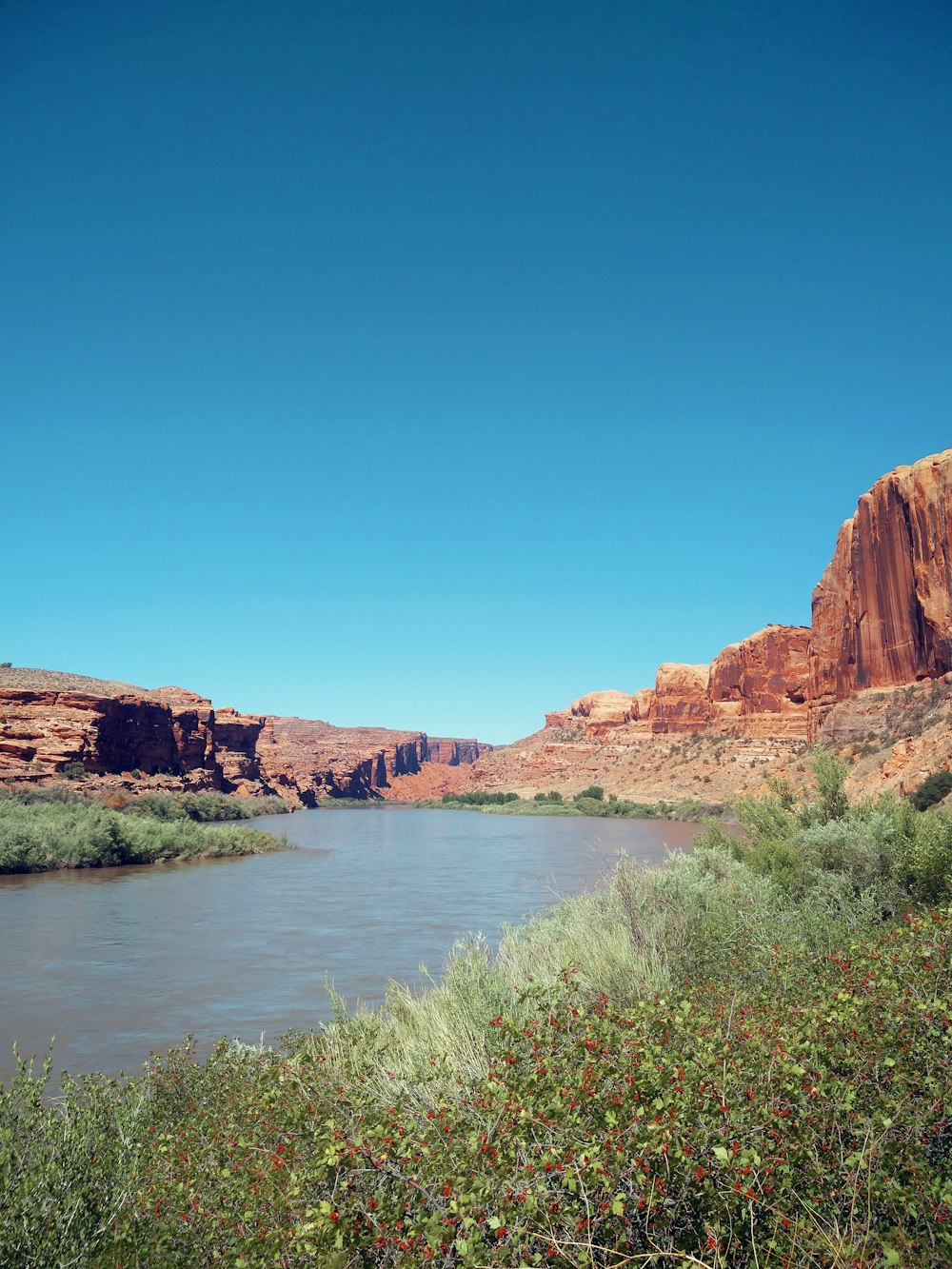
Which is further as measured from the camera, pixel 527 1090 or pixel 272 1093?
pixel 272 1093

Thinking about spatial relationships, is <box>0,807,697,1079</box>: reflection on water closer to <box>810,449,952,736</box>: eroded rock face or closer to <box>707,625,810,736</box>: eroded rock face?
<box>810,449,952,736</box>: eroded rock face

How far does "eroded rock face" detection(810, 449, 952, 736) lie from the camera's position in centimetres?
4641

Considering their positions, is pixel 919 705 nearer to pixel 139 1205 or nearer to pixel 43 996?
pixel 43 996

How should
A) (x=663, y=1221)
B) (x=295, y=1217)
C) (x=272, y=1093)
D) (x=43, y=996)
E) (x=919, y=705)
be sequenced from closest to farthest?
(x=663, y=1221), (x=295, y=1217), (x=272, y=1093), (x=43, y=996), (x=919, y=705)

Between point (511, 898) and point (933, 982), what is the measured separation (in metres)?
15.6

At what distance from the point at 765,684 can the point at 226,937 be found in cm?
7494

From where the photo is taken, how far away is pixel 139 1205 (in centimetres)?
338

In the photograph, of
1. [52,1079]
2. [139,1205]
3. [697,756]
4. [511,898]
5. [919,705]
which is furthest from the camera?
[697,756]

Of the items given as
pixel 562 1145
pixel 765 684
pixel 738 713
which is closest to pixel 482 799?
pixel 738 713

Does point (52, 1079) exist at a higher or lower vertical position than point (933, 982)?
lower

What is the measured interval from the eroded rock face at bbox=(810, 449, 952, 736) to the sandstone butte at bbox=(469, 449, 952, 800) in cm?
10

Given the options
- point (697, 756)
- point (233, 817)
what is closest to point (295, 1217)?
point (233, 817)

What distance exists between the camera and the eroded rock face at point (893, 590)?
4641cm

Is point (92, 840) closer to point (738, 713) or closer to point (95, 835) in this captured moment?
point (95, 835)
